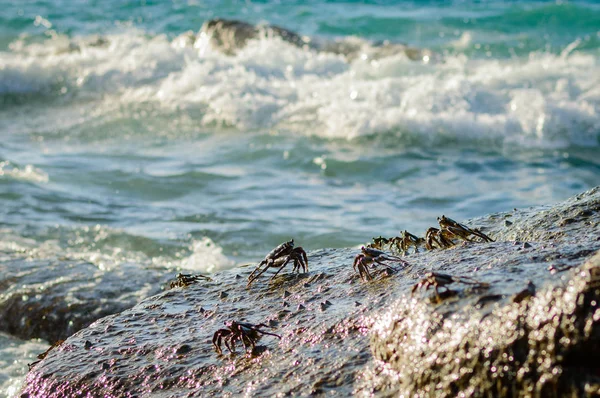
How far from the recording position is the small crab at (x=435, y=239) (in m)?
3.10

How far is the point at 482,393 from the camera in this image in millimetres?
1738

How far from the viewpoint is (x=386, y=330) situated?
6.84 feet

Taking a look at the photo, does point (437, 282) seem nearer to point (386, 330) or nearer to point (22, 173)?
point (386, 330)

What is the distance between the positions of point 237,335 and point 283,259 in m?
0.67

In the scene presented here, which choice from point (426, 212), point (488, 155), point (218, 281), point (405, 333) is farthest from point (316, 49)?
point (405, 333)

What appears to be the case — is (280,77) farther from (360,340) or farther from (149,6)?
(360,340)

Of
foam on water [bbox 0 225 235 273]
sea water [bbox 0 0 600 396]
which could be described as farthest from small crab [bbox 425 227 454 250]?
foam on water [bbox 0 225 235 273]

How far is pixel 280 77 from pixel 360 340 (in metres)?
12.1

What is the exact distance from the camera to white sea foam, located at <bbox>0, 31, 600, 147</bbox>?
36.2 feet

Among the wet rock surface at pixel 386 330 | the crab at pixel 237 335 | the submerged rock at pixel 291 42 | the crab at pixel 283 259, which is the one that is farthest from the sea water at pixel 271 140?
the crab at pixel 237 335

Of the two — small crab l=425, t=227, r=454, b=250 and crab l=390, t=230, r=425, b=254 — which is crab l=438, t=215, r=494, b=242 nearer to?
small crab l=425, t=227, r=454, b=250

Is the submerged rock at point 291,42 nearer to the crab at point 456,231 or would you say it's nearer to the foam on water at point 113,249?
the foam on water at point 113,249

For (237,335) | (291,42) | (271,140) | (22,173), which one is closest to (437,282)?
(237,335)

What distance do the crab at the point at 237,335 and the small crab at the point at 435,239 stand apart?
2.94 ft
